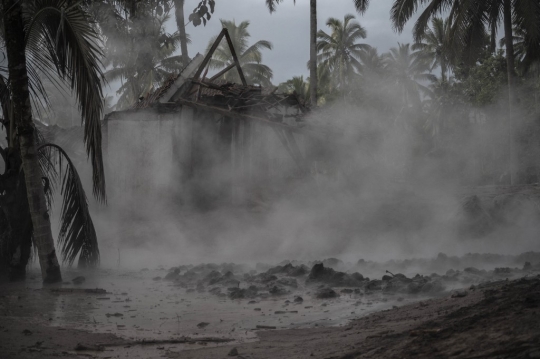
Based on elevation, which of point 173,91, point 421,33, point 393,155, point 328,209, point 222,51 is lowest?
point 328,209

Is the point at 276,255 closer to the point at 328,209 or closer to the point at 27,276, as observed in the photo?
the point at 328,209

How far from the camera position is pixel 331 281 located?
8.43 metres

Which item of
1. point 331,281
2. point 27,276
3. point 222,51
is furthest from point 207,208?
point 222,51

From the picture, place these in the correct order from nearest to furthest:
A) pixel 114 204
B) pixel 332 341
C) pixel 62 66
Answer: pixel 332 341 → pixel 62 66 → pixel 114 204

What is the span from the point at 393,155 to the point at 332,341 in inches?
652

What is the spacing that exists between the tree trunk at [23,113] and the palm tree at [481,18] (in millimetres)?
14262

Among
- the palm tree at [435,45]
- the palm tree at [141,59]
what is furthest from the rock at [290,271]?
the palm tree at [435,45]

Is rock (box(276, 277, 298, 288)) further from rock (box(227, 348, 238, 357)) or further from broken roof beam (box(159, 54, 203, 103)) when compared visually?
broken roof beam (box(159, 54, 203, 103))

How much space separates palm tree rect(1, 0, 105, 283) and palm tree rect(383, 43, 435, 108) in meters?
41.8

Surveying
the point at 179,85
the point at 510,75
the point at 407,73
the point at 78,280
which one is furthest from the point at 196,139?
the point at 407,73

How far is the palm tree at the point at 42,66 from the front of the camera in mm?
7789

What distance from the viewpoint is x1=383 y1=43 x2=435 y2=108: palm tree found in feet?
159

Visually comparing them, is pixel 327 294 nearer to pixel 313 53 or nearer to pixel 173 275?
pixel 173 275

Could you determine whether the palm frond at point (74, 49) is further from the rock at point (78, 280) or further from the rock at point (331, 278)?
the rock at point (331, 278)
